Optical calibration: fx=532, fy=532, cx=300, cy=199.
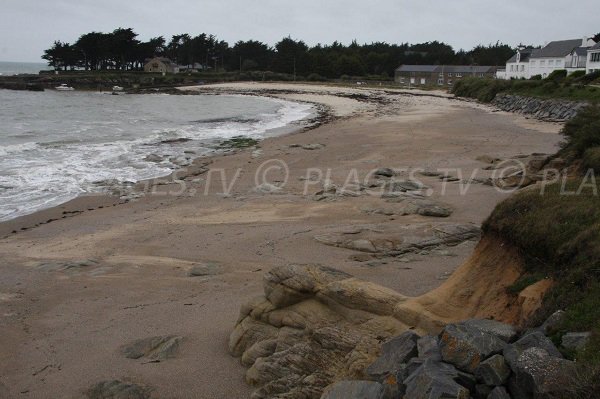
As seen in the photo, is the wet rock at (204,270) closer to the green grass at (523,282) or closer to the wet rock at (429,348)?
the green grass at (523,282)

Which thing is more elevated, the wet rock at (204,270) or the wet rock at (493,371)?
the wet rock at (493,371)

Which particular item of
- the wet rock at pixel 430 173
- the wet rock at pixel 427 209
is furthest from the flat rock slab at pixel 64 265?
the wet rock at pixel 430 173

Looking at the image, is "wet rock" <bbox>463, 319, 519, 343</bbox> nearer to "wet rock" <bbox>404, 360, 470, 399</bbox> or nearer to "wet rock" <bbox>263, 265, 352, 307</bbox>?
"wet rock" <bbox>404, 360, 470, 399</bbox>

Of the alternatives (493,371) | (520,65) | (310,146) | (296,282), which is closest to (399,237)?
(296,282)

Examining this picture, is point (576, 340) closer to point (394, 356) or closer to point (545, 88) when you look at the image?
point (394, 356)

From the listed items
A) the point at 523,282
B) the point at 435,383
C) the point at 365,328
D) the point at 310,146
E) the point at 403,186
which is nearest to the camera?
the point at 435,383

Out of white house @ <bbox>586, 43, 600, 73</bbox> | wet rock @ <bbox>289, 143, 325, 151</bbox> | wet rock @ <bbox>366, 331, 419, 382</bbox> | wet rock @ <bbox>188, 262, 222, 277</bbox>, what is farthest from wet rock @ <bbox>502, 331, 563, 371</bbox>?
white house @ <bbox>586, 43, 600, 73</bbox>

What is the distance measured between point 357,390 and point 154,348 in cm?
380

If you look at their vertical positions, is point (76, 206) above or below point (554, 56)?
below

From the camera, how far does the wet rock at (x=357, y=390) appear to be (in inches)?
181

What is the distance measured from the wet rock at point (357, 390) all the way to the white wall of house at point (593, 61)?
6100cm

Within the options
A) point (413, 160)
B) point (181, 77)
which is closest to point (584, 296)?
point (413, 160)

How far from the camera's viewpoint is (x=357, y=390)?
4785 millimetres

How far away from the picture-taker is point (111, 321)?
8562mm
